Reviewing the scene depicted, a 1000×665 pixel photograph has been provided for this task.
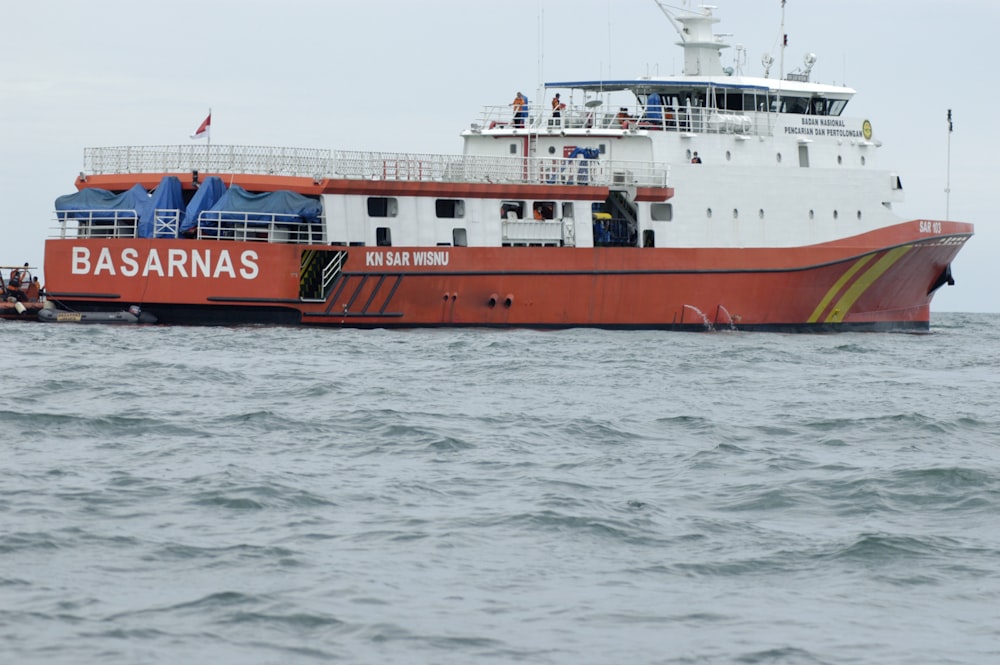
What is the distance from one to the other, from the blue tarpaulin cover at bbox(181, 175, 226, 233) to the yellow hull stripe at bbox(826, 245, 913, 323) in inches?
526

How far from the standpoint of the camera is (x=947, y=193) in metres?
35.2

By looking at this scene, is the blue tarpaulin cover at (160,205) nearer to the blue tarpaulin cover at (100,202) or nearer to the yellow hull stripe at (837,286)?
the blue tarpaulin cover at (100,202)

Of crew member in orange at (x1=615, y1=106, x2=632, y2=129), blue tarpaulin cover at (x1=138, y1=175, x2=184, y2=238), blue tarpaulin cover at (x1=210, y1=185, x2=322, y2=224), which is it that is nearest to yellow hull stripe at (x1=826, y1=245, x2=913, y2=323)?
crew member in orange at (x1=615, y1=106, x2=632, y2=129)

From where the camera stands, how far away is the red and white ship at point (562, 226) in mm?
26094

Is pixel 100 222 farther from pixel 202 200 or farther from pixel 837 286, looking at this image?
pixel 837 286

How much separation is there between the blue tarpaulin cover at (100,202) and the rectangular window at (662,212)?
10.2 meters

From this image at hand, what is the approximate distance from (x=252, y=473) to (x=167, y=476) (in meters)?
0.66

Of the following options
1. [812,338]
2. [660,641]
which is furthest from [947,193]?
[660,641]

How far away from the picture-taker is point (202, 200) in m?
26.4

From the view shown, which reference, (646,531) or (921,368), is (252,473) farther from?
(921,368)

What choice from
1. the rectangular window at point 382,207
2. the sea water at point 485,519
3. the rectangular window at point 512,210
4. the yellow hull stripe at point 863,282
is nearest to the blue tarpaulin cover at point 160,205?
the rectangular window at point 382,207

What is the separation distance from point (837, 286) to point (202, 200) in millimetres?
13622

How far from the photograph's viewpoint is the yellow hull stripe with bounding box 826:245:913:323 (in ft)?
102

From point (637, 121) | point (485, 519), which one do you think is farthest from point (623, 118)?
point (485, 519)
